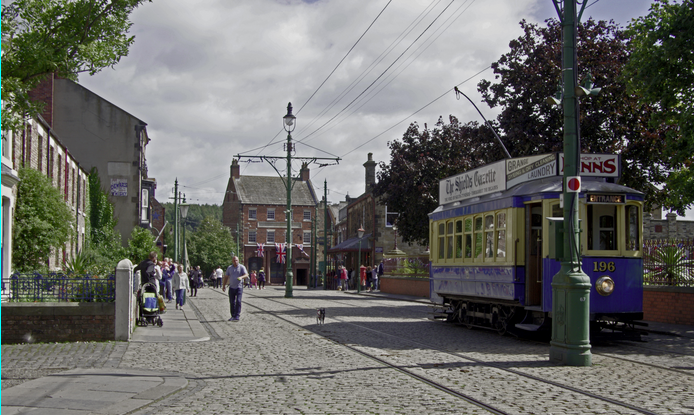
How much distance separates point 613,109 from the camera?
74.8ft

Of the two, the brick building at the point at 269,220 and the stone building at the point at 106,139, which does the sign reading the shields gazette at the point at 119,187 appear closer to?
the stone building at the point at 106,139

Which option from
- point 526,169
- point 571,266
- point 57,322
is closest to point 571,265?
point 571,266

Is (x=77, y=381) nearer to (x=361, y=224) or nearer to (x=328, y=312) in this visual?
(x=328, y=312)

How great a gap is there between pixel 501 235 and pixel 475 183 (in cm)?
236

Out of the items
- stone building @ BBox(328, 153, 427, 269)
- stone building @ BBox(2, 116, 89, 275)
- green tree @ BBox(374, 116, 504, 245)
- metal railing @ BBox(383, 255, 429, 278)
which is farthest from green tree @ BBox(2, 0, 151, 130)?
stone building @ BBox(328, 153, 427, 269)

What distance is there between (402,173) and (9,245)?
21.1 metres

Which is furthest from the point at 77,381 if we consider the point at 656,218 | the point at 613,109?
the point at 656,218

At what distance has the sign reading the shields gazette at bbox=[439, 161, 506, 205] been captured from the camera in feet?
51.0

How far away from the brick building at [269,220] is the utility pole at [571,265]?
72.6 m

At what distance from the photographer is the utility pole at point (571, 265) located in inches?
400

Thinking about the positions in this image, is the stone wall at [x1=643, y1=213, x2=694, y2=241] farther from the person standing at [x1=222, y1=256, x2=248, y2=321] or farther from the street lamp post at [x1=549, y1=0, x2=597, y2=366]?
the street lamp post at [x1=549, y1=0, x2=597, y2=366]

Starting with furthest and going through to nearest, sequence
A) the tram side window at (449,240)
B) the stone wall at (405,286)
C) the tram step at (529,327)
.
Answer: the stone wall at (405,286) < the tram side window at (449,240) < the tram step at (529,327)

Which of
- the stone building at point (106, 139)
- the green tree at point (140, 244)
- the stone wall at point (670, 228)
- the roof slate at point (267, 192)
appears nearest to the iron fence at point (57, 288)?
the green tree at point (140, 244)

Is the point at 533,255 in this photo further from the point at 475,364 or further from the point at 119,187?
the point at 119,187
